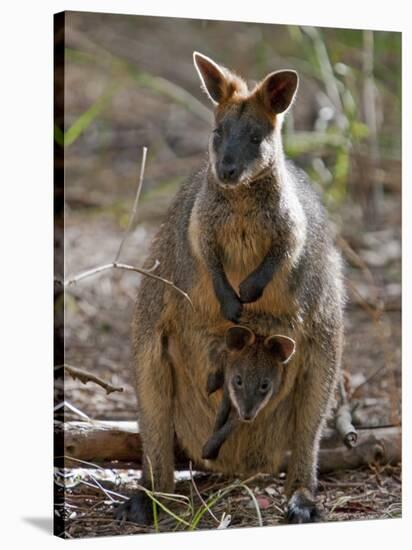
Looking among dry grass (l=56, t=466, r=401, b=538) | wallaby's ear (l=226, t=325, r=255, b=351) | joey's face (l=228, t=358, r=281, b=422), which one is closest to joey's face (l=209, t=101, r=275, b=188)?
wallaby's ear (l=226, t=325, r=255, b=351)

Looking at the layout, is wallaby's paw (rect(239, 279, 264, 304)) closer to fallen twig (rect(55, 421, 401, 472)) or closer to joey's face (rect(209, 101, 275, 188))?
joey's face (rect(209, 101, 275, 188))

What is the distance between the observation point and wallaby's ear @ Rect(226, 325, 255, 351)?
6320mm

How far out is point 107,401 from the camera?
7797 millimetres

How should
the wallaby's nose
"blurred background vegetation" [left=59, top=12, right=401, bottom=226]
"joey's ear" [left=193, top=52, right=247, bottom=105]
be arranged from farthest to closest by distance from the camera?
1. "blurred background vegetation" [left=59, top=12, right=401, bottom=226]
2. "joey's ear" [left=193, top=52, right=247, bottom=105]
3. the wallaby's nose

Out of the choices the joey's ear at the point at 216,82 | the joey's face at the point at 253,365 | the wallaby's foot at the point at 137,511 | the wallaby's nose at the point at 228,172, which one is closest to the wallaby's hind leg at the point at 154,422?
the wallaby's foot at the point at 137,511

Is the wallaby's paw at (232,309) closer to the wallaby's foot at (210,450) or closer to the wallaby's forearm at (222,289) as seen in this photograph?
the wallaby's forearm at (222,289)

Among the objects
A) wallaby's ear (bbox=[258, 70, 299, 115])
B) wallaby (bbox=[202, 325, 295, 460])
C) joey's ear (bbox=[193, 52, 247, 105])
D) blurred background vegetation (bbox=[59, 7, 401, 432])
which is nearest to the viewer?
wallaby's ear (bbox=[258, 70, 299, 115])

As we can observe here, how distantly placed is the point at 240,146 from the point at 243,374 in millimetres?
1157

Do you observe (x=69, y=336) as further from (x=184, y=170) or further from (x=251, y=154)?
(x=251, y=154)

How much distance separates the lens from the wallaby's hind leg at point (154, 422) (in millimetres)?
6492

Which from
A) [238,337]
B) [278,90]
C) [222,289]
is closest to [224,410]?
[238,337]

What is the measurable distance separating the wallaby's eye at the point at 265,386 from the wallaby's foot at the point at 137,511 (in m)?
0.84

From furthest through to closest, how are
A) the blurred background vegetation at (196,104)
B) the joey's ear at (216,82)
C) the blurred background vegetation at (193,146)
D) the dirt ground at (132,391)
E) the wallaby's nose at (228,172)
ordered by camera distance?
the blurred background vegetation at (196,104) → the blurred background vegetation at (193,146) → the dirt ground at (132,391) → the joey's ear at (216,82) → the wallaby's nose at (228,172)

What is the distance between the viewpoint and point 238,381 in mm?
6320
